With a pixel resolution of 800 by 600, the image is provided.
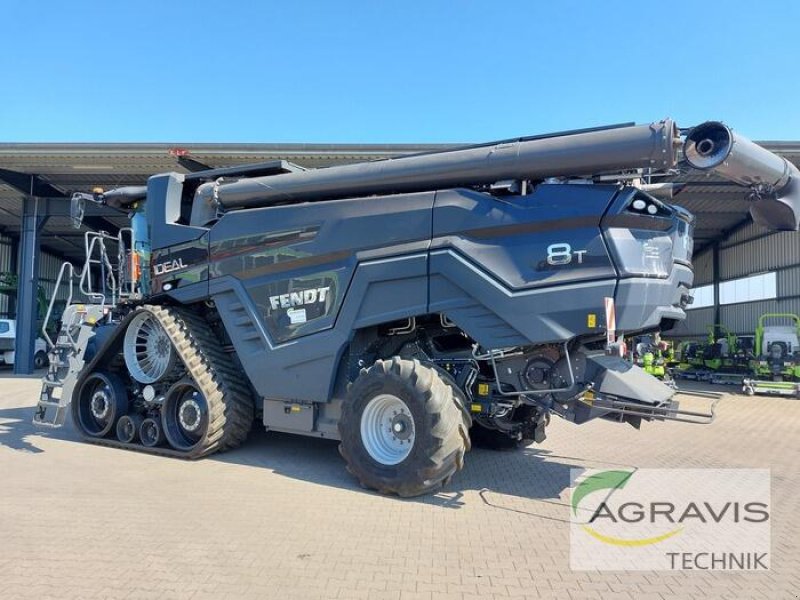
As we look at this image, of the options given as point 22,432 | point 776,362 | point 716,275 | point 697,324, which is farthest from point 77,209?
point 697,324

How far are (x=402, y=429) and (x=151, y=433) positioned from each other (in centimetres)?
387

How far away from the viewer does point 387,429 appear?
6.19 meters

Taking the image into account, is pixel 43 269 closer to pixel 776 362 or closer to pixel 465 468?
pixel 465 468

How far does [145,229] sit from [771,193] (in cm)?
796

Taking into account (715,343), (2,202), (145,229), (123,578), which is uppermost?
(2,202)

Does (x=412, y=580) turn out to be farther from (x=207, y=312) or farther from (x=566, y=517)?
(x=207, y=312)

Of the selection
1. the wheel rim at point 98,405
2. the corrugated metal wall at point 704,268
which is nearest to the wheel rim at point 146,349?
the wheel rim at point 98,405

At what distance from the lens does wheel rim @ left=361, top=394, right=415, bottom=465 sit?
599cm

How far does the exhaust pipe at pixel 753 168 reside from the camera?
5.21 metres

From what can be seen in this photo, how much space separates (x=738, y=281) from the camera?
25641 mm

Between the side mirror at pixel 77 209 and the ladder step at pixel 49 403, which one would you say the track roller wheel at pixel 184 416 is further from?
the side mirror at pixel 77 209

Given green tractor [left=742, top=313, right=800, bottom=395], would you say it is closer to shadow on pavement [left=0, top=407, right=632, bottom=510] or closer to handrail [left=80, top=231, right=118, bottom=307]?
shadow on pavement [left=0, top=407, right=632, bottom=510]

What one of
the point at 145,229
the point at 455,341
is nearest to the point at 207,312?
the point at 145,229

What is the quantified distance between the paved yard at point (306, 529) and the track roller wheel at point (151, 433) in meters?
0.26
